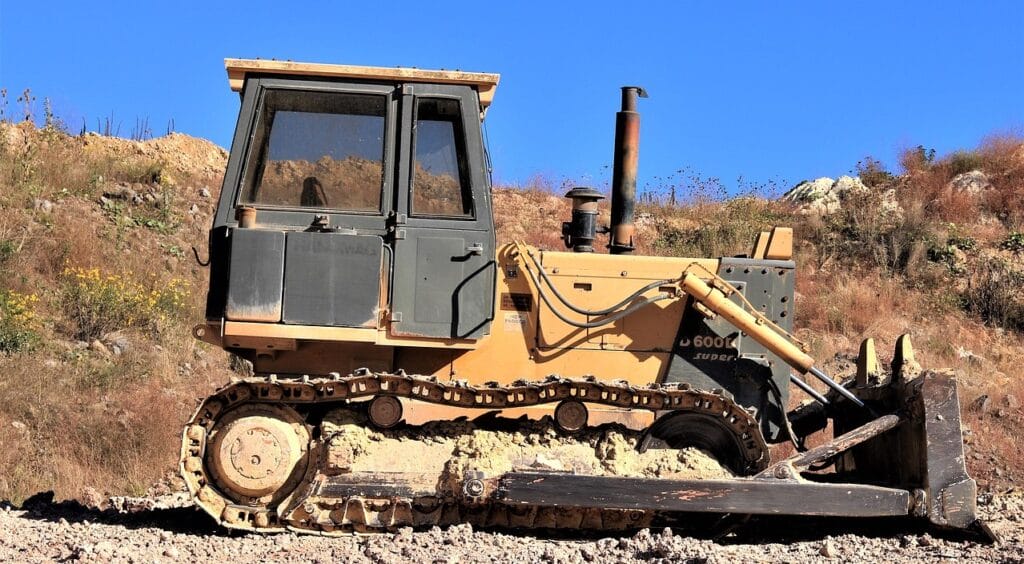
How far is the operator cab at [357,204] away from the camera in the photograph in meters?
6.84

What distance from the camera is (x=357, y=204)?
704 cm

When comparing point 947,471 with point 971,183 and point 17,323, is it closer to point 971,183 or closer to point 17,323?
point 17,323

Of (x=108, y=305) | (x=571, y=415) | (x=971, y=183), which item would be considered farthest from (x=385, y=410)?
(x=971, y=183)

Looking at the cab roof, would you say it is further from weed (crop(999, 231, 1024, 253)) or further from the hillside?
weed (crop(999, 231, 1024, 253))

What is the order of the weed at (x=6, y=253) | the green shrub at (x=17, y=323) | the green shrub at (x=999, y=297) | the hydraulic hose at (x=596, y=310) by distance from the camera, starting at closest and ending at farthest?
the hydraulic hose at (x=596, y=310), the green shrub at (x=17, y=323), the weed at (x=6, y=253), the green shrub at (x=999, y=297)

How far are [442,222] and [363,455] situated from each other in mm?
1525

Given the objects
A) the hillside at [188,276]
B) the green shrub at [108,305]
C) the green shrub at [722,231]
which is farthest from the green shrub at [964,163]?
the green shrub at [108,305]

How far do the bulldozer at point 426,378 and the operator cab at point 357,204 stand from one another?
0.01 metres

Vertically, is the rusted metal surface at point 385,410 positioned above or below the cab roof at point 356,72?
below

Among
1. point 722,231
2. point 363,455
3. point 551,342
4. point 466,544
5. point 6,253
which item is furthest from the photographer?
point 722,231

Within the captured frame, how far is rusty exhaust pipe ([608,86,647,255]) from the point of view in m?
8.20

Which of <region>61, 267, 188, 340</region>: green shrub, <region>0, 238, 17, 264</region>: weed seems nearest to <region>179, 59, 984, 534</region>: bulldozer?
<region>61, 267, 188, 340</region>: green shrub

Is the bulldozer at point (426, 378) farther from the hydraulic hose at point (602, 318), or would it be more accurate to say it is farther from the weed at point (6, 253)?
the weed at point (6, 253)

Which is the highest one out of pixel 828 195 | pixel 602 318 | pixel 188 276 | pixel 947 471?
pixel 828 195
